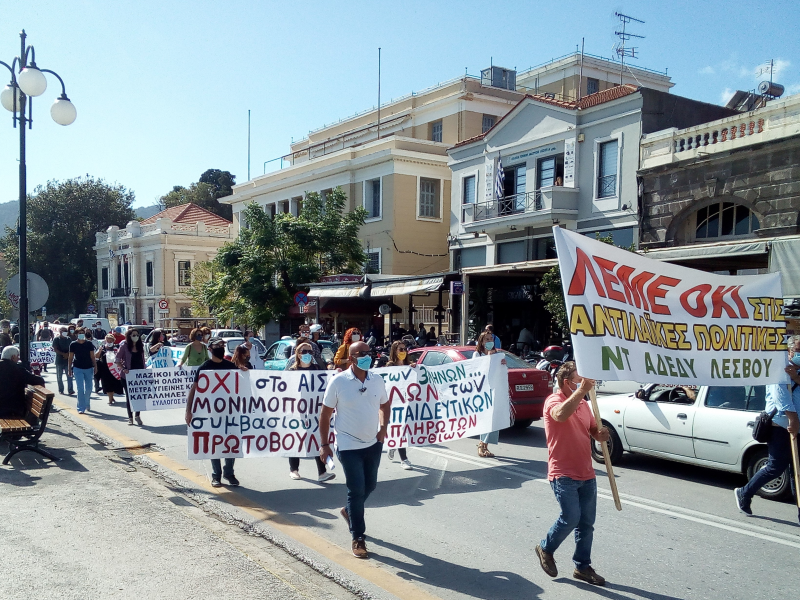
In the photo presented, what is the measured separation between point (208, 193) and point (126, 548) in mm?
78625

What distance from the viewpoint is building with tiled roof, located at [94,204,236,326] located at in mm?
56219

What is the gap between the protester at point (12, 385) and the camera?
32.4 feet

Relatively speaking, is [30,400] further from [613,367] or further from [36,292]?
[613,367]

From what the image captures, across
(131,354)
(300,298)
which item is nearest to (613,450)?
(131,354)

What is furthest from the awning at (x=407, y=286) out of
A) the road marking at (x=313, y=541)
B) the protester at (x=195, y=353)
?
the road marking at (x=313, y=541)

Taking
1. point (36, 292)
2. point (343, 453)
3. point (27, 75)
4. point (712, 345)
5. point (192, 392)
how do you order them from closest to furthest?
point (343, 453) < point (712, 345) < point (192, 392) < point (27, 75) < point (36, 292)

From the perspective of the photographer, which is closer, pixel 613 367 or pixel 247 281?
pixel 613 367

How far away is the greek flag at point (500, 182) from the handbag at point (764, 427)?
838 inches

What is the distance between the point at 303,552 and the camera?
5.88m

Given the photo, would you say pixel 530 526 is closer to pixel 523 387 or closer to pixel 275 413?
pixel 275 413

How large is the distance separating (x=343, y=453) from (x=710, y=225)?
17.5m

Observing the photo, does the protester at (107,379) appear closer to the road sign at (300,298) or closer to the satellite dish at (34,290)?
the satellite dish at (34,290)

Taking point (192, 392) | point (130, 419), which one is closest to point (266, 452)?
point (192, 392)

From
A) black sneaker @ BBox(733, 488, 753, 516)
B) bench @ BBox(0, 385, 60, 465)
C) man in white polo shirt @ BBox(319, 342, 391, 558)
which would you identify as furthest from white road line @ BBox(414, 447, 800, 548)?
bench @ BBox(0, 385, 60, 465)
